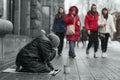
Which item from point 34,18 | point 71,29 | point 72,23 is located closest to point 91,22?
point 72,23

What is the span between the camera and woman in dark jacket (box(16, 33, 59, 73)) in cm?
930

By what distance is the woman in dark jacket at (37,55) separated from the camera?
930 cm

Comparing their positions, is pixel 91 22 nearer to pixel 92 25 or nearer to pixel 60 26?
pixel 92 25

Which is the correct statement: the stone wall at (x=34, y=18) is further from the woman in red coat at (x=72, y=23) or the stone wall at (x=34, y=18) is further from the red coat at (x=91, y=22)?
the red coat at (x=91, y=22)

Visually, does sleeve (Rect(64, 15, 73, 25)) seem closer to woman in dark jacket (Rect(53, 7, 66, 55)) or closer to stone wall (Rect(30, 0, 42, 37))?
woman in dark jacket (Rect(53, 7, 66, 55))

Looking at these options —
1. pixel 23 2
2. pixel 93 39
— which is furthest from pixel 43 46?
pixel 23 2

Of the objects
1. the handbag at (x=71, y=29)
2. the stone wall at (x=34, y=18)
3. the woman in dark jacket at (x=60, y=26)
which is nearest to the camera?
the handbag at (x=71, y=29)

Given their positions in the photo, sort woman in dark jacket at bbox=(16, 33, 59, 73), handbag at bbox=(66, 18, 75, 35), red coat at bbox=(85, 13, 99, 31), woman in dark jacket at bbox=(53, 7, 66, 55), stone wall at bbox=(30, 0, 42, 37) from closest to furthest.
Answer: woman in dark jacket at bbox=(16, 33, 59, 73), handbag at bbox=(66, 18, 75, 35), red coat at bbox=(85, 13, 99, 31), woman in dark jacket at bbox=(53, 7, 66, 55), stone wall at bbox=(30, 0, 42, 37)

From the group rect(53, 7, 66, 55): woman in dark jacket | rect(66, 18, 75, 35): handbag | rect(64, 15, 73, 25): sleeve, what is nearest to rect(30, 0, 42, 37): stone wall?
rect(53, 7, 66, 55): woman in dark jacket

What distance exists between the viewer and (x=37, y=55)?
30.9ft

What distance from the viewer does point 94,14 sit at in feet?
53.2

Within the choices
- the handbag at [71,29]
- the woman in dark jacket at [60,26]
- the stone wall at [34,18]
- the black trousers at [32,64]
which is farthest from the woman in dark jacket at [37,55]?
the stone wall at [34,18]

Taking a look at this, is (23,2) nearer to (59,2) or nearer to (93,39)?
(93,39)

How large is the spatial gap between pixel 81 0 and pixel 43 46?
8731 centimetres
